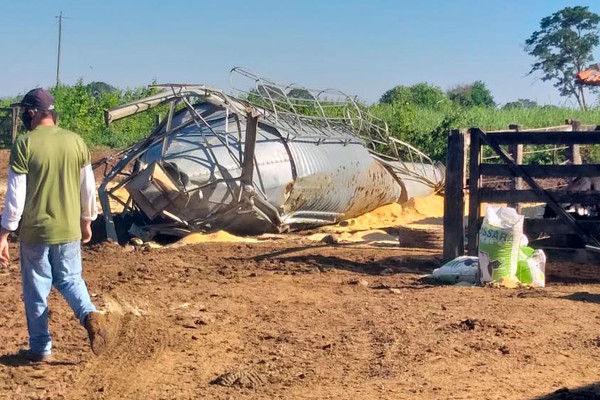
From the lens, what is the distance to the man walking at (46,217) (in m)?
6.20

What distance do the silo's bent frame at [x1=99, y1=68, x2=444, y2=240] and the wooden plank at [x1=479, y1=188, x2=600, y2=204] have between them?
12.1 ft

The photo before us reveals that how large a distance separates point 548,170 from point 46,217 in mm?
5834

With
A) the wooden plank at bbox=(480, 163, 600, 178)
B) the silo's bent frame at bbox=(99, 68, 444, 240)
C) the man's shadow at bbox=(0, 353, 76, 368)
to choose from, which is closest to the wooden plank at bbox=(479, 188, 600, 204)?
the wooden plank at bbox=(480, 163, 600, 178)

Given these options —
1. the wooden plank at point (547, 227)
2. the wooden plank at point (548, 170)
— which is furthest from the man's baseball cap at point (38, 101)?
the wooden plank at point (547, 227)

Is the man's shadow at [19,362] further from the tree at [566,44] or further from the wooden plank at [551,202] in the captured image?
the tree at [566,44]

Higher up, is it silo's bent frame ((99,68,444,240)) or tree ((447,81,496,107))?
tree ((447,81,496,107))

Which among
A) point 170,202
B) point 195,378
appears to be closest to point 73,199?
point 195,378

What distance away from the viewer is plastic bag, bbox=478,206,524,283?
9094 mm

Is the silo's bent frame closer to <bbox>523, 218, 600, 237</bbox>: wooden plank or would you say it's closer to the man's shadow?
<bbox>523, 218, 600, 237</bbox>: wooden plank

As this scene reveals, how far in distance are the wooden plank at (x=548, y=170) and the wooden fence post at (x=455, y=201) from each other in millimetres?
279

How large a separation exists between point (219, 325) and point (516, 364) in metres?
2.51

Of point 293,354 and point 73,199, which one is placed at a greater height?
point 73,199

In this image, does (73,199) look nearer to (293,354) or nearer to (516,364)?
(293,354)

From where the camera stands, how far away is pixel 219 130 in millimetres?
14070
